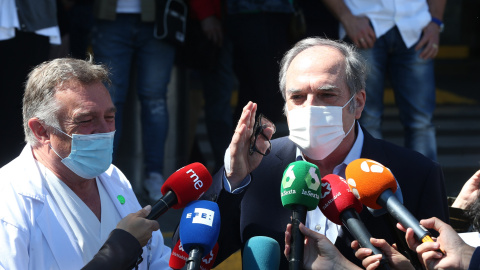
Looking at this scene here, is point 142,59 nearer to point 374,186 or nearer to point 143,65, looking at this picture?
point 143,65

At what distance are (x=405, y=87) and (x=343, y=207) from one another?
2.80m

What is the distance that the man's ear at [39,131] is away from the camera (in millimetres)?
3375

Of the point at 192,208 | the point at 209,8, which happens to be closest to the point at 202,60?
the point at 209,8

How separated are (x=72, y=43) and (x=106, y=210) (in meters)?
4.12

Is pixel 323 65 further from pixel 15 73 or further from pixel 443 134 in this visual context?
pixel 443 134

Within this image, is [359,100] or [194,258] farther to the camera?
[359,100]

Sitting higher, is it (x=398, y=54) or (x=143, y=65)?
(x=398, y=54)

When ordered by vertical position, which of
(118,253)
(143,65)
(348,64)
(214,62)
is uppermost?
(348,64)

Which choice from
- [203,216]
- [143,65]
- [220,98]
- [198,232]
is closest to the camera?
[198,232]

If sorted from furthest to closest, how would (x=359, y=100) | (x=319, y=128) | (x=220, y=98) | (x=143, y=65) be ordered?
(x=220, y=98) → (x=143, y=65) → (x=359, y=100) → (x=319, y=128)

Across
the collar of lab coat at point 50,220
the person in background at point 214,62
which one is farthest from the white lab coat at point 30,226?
the person in background at point 214,62

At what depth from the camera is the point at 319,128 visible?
139 inches

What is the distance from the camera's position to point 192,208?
296 cm

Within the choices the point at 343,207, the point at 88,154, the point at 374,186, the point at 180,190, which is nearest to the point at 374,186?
the point at 374,186
